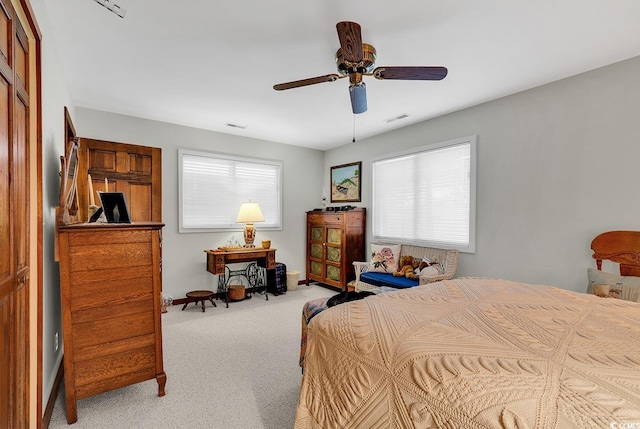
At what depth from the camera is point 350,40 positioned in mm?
1842

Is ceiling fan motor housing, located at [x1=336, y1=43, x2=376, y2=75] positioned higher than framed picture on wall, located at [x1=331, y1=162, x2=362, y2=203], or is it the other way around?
ceiling fan motor housing, located at [x1=336, y1=43, x2=376, y2=75]

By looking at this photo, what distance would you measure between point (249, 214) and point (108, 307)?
272 centimetres

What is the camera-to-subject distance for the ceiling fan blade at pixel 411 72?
80.9 inches

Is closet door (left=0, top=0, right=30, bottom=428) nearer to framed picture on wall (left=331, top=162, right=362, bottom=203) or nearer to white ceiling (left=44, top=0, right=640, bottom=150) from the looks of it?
white ceiling (left=44, top=0, right=640, bottom=150)

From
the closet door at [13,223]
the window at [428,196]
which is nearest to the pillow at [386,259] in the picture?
the window at [428,196]

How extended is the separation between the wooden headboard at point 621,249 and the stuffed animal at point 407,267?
180 cm

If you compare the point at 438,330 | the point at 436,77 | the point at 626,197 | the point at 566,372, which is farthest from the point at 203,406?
the point at 626,197

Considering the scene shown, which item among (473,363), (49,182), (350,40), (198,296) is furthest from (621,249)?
(198,296)

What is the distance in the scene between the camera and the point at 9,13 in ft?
4.03

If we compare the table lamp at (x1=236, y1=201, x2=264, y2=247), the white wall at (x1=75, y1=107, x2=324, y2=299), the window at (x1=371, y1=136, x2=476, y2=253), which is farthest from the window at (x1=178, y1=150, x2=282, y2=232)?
the window at (x1=371, y1=136, x2=476, y2=253)

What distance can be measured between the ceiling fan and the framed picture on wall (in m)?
2.85

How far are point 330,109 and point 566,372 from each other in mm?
3387

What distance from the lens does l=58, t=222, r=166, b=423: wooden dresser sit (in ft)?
6.24

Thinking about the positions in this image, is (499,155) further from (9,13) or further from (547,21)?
(9,13)
